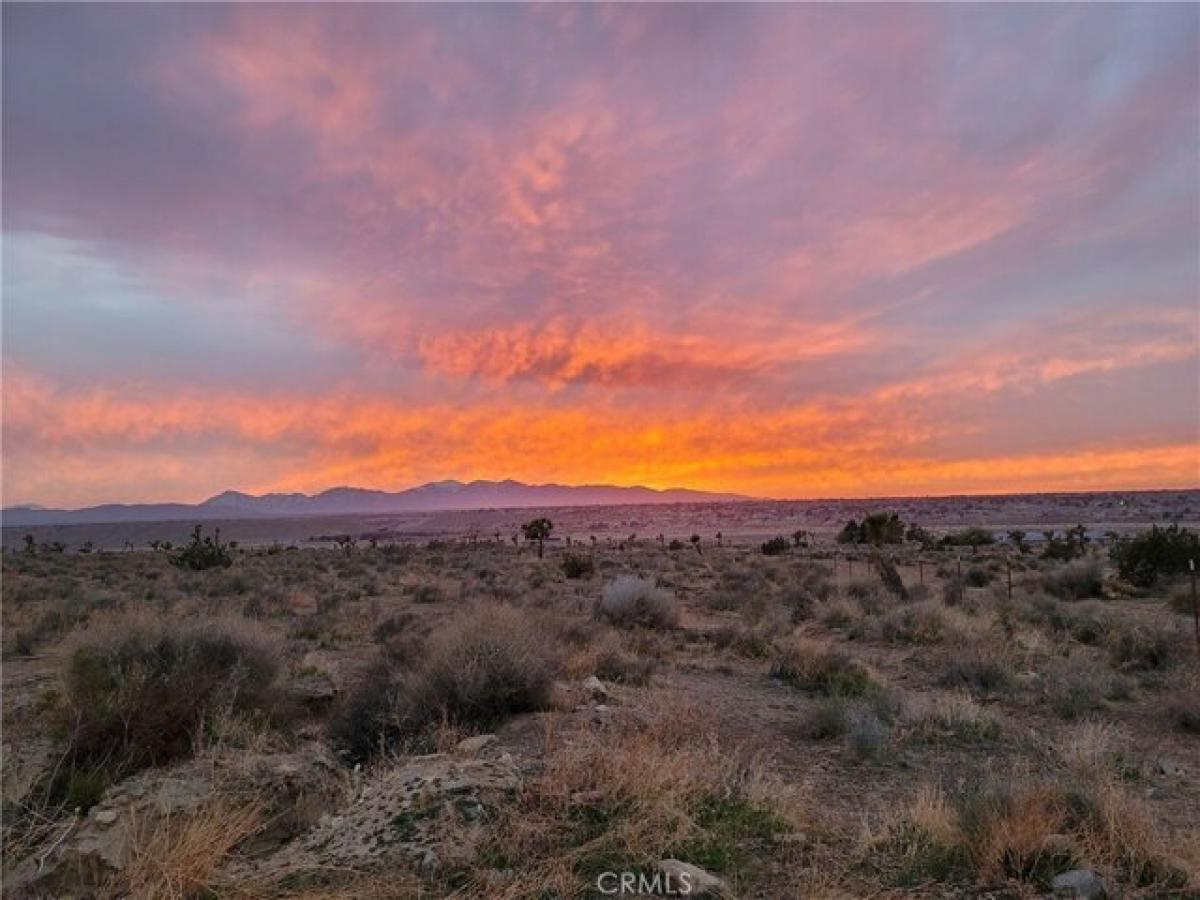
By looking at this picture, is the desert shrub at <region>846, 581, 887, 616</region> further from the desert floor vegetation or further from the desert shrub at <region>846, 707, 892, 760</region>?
the desert shrub at <region>846, 707, 892, 760</region>

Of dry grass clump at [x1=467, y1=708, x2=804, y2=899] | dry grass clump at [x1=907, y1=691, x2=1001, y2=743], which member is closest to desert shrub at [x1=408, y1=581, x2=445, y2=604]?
dry grass clump at [x1=907, y1=691, x2=1001, y2=743]

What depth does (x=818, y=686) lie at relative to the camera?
1242cm

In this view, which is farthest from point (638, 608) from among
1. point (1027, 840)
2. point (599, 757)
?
point (1027, 840)

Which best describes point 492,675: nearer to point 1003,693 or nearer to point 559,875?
point 559,875

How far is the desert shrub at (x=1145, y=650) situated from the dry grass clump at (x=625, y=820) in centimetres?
1048

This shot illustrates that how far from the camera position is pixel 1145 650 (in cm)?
1399

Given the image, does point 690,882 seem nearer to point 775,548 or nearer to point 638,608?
point 638,608

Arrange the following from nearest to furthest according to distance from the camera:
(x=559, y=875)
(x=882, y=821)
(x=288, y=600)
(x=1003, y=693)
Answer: (x=559, y=875) → (x=882, y=821) → (x=1003, y=693) → (x=288, y=600)

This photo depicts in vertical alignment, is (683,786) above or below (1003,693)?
above

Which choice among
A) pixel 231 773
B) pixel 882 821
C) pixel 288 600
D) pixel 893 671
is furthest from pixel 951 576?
pixel 231 773

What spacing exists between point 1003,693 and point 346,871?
34.7 feet

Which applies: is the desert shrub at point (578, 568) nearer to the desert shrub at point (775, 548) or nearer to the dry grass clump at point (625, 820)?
the desert shrub at point (775, 548)

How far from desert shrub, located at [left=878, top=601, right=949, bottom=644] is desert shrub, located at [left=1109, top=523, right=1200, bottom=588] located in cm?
1166

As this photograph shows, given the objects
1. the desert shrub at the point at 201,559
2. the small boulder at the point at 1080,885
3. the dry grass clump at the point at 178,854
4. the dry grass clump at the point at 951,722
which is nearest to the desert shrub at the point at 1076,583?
the dry grass clump at the point at 951,722
